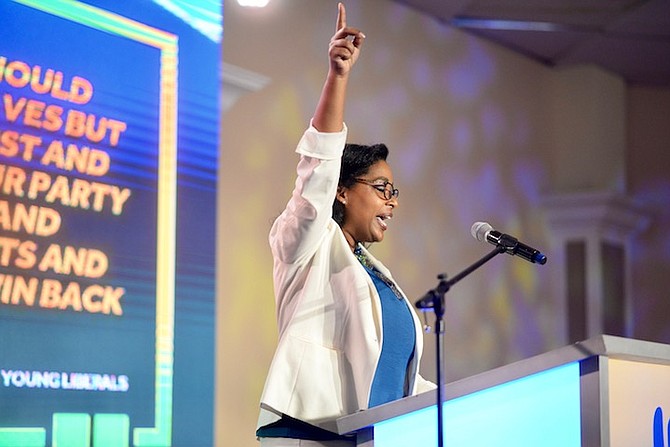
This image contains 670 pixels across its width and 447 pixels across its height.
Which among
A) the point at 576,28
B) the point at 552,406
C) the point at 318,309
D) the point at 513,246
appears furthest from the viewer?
the point at 576,28

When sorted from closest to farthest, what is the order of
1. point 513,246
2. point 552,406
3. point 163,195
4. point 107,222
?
point 552,406 < point 513,246 < point 107,222 < point 163,195

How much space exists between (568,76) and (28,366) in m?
4.00

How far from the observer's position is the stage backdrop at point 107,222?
10.1ft

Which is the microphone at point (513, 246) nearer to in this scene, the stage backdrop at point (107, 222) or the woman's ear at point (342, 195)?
the woman's ear at point (342, 195)

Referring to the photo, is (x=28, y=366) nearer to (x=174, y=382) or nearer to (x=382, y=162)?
(x=174, y=382)

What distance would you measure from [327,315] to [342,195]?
1.06 feet

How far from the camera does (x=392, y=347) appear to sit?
2199 millimetres

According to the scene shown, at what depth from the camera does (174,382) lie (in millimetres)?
3523

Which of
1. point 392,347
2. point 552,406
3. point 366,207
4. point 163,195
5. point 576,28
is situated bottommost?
point 552,406

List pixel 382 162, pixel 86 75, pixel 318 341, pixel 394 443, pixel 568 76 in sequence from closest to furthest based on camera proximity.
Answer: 1. pixel 394 443
2. pixel 318 341
3. pixel 382 162
4. pixel 86 75
5. pixel 568 76

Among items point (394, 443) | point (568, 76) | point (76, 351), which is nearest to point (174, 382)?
point (76, 351)

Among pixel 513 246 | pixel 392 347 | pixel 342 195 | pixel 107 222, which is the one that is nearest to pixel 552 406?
pixel 513 246

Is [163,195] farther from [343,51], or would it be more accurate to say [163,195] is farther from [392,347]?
[343,51]

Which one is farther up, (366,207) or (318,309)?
(366,207)
